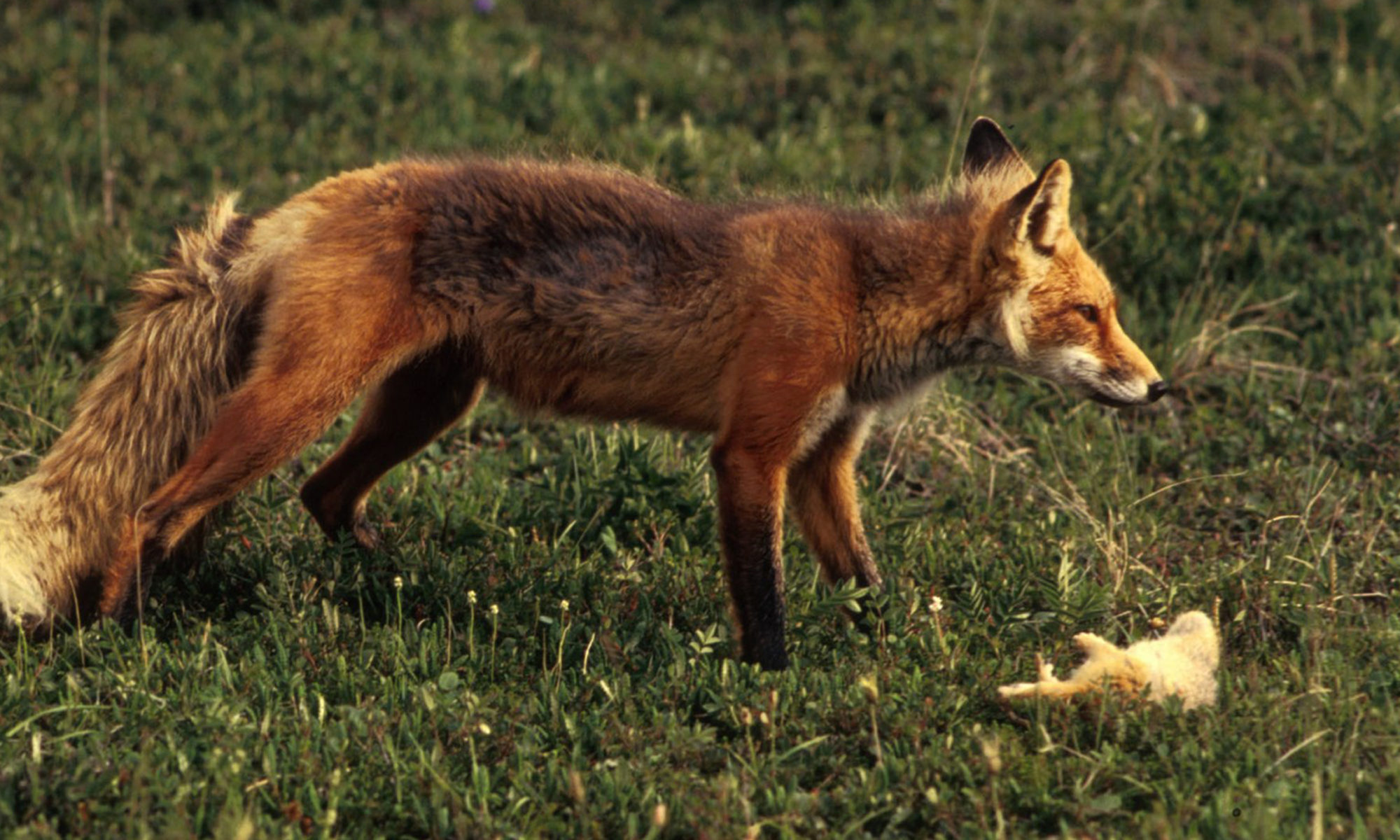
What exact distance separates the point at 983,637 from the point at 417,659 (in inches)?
73.9

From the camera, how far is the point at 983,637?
199 inches

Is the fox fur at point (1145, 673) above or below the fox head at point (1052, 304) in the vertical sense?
below

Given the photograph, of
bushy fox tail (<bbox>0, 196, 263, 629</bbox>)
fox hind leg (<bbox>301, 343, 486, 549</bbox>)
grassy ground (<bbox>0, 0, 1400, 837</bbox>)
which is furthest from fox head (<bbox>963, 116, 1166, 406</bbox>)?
bushy fox tail (<bbox>0, 196, 263, 629</bbox>)

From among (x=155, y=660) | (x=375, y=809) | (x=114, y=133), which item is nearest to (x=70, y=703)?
(x=155, y=660)

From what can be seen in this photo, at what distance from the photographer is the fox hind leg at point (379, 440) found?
18.3ft

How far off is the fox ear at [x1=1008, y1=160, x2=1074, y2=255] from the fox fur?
4.44 feet

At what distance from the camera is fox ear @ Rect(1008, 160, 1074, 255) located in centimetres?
484

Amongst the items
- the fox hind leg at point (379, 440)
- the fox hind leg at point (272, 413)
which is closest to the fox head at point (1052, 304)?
the fox hind leg at point (379, 440)

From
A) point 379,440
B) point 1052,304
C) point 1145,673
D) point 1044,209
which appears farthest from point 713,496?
point 1145,673

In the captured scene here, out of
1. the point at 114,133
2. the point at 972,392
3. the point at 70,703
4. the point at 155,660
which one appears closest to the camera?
the point at 70,703

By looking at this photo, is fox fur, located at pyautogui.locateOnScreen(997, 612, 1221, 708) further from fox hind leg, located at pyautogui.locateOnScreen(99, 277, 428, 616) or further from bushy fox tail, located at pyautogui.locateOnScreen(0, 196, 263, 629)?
bushy fox tail, located at pyautogui.locateOnScreen(0, 196, 263, 629)

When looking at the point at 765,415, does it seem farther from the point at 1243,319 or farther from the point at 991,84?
the point at 991,84

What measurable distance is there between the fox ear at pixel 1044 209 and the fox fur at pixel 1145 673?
53.3 inches

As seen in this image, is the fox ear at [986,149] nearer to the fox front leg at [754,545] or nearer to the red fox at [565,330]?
the red fox at [565,330]
